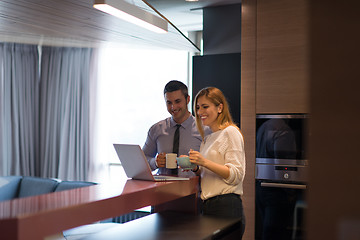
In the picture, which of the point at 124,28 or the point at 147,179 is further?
the point at 124,28

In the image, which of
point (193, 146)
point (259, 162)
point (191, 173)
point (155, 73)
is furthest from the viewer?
point (155, 73)

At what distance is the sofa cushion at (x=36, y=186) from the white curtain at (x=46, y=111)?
854 millimetres

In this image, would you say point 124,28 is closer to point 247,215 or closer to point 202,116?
point 202,116

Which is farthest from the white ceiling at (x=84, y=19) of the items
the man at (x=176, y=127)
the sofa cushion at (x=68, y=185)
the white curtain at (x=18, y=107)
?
the sofa cushion at (x=68, y=185)

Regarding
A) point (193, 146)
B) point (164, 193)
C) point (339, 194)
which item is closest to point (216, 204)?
point (164, 193)

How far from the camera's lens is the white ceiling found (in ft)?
8.60

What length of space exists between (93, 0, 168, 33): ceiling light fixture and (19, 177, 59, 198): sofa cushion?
99.7 inches

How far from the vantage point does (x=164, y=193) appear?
6.66ft

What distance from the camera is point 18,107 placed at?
217 inches

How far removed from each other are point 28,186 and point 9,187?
246 millimetres

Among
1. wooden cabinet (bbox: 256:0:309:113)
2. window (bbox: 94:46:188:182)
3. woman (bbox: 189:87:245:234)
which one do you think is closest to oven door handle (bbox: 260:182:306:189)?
wooden cabinet (bbox: 256:0:309:113)

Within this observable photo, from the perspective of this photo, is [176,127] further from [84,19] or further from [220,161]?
[84,19]

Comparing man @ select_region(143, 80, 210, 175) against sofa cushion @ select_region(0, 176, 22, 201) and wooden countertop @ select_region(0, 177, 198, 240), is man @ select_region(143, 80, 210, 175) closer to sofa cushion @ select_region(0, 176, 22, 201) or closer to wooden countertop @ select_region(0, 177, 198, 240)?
wooden countertop @ select_region(0, 177, 198, 240)

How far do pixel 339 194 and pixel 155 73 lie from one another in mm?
4788
